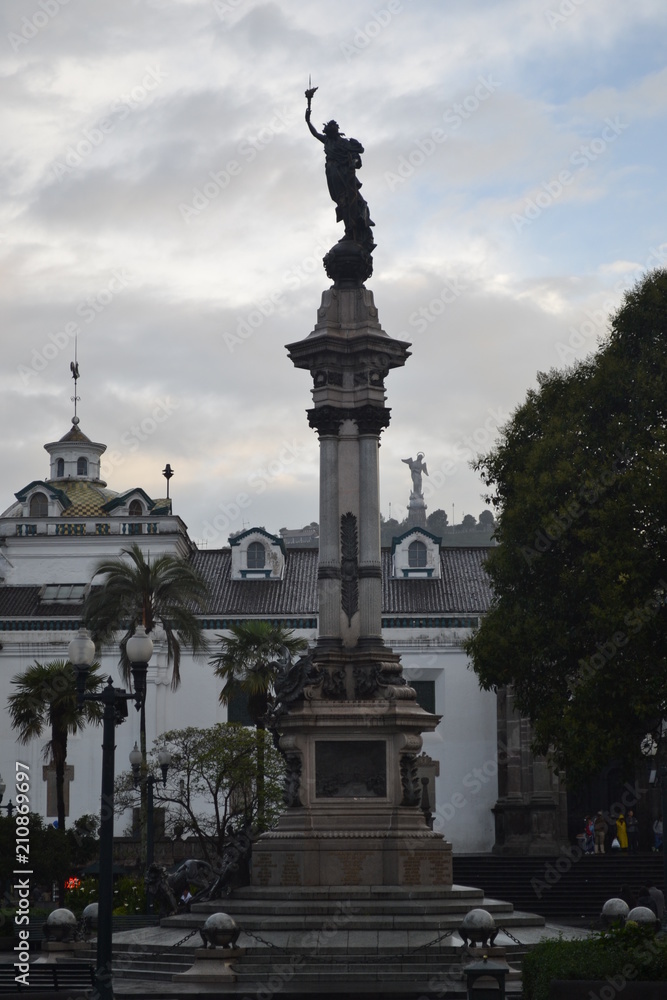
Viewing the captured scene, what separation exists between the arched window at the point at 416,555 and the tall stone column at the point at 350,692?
121 ft

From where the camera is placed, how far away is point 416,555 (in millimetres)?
65812

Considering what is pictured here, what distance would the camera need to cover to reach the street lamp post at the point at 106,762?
58.4ft

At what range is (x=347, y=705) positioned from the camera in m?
26.3

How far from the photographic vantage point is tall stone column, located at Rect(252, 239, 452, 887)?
83.1ft

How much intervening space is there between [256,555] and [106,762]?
154ft

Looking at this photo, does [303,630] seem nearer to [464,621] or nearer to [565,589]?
[464,621]

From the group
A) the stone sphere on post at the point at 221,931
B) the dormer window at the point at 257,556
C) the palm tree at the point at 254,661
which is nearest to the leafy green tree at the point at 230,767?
the palm tree at the point at 254,661

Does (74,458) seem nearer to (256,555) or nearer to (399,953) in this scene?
(256,555)

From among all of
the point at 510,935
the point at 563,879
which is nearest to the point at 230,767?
the point at 563,879

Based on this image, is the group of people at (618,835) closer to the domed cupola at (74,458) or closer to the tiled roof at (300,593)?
the tiled roof at (300,593)

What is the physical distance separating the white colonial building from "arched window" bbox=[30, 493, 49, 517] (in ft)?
0.20

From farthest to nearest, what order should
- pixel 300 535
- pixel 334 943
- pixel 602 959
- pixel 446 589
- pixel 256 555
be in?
1. pixel 300 535
2. pixel 256 555
3. pixel 446 589
4. pixel 334 943
5. pixel 602 959

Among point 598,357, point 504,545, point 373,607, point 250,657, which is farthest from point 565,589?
point 250,657

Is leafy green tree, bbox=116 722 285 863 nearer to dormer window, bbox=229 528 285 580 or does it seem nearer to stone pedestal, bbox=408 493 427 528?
dormer window, bbox=229 528 285 580
